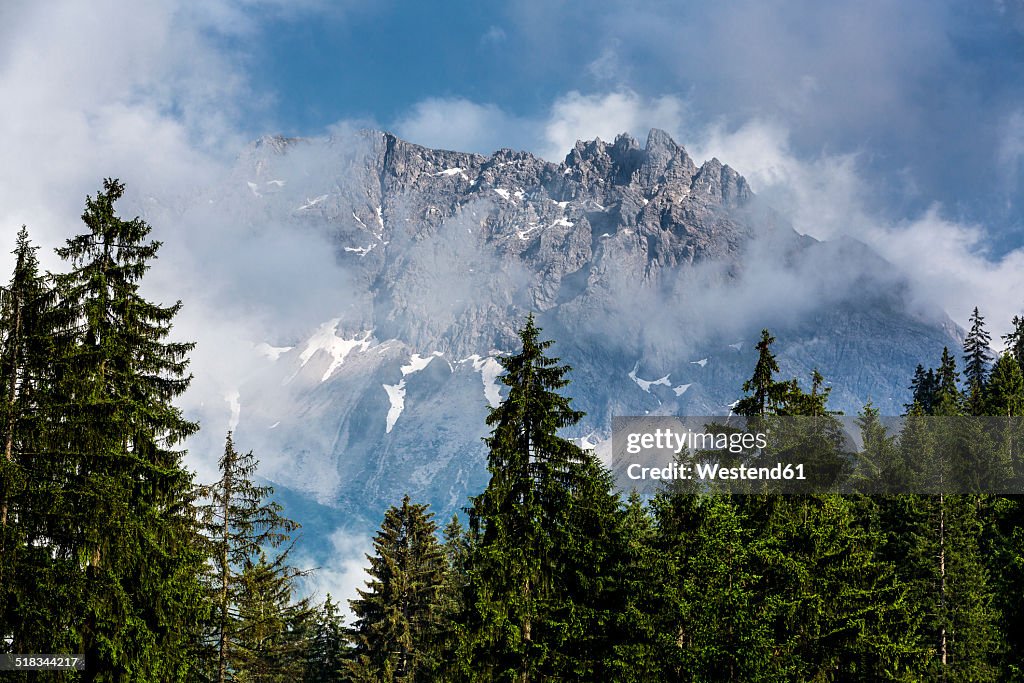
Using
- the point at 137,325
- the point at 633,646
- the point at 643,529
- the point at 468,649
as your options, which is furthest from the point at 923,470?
the point at 137,325


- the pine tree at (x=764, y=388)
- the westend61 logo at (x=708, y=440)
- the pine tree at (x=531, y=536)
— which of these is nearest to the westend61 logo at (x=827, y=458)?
the westend61 logo at (x=708, y=440)

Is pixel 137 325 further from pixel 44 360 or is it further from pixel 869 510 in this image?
pixel 869 510

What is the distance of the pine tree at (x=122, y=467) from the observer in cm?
1527

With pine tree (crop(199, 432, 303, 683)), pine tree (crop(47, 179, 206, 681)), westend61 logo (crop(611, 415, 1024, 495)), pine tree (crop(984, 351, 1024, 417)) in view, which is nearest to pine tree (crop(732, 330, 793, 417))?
westend61 logo (crop(611, 415, 1024, 495))

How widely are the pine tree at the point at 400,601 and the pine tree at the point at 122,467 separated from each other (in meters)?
21.8

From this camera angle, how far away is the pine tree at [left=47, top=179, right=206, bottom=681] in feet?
50.1

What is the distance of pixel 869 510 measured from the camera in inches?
1337

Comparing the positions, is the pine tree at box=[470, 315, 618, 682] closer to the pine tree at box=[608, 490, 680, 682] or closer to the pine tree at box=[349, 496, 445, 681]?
the pine tree at box=[608, 490, 680, 682]

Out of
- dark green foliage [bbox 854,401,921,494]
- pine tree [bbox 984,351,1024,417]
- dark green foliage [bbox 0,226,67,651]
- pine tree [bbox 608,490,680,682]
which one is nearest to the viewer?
dark green foliage [bbox 0,226,67,651]

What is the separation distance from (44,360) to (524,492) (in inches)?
511

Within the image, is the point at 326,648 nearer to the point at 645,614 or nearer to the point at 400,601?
the point at 400,601

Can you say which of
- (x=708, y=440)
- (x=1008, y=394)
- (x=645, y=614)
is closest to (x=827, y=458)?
(x=708, y=440)

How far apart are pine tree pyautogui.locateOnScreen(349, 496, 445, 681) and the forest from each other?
9.23 m

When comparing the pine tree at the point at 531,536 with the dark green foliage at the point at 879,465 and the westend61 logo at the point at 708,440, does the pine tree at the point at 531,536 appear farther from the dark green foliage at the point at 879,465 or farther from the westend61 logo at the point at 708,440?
the dark green foliage at the point at 879,465
